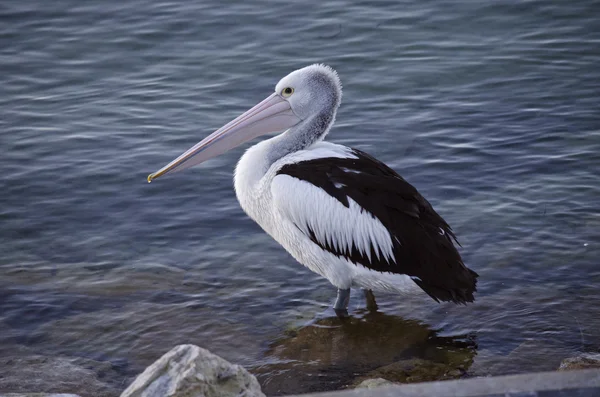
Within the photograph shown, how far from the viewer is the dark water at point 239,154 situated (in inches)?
200

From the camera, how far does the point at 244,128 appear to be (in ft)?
18.1

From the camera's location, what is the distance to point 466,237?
611 cm

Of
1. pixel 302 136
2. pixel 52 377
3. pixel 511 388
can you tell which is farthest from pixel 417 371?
pixel 511 388

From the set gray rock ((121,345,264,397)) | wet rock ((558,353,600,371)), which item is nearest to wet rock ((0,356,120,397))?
gray rock ((121,345,264,397))

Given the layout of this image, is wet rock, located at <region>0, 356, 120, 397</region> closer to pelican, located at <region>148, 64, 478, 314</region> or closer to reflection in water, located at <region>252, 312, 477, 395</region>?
reflection in water, located at <region>252, 312, 477, 395</region>

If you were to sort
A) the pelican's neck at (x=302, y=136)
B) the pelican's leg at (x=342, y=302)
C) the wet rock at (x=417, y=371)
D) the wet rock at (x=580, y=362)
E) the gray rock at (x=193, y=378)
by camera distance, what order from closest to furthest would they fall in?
the gray rock at (x=193, y=378)
the wet rock at (x=580, y=362)
the wet rock at (x=417, y=371)
the pelican's leg at (x=342, y=302)
the pelican's neck at (x=302, y=136)

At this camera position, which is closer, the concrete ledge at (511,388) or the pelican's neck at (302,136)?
the concrete ledge at (511,388)

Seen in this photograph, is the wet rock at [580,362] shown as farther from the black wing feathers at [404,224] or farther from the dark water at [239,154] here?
the black wing feathers at [404,224]

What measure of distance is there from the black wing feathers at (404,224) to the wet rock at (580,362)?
1.99ft

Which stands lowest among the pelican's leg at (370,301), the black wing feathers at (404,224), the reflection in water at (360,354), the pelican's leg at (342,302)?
the reflection in water at (360,354)

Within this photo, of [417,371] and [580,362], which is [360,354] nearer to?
[417,371]

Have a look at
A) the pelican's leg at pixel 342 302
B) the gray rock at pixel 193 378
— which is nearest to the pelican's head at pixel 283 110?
the pelican's leg at pixel 342 302

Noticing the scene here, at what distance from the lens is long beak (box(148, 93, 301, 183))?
5.49 meters

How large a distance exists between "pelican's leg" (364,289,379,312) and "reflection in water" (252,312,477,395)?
2.4 inches
